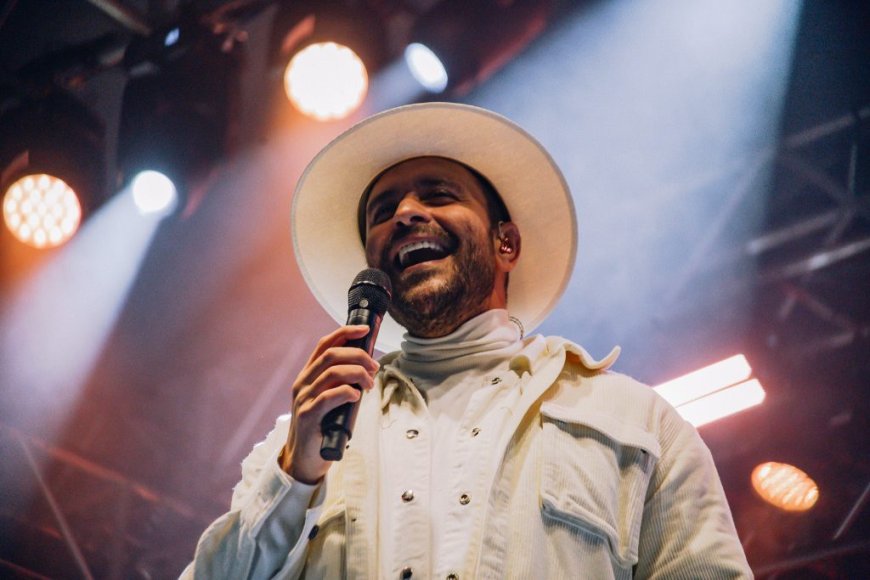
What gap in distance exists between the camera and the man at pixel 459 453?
4.68 ft

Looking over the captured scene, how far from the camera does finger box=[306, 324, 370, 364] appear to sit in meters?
1.41

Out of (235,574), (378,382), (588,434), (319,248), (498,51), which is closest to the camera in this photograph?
(235,574)

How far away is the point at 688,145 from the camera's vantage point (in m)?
3.98

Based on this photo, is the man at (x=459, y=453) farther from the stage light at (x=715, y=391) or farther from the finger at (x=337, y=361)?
the stage light at (x=715, y=391)

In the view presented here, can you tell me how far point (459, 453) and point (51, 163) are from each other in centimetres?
299

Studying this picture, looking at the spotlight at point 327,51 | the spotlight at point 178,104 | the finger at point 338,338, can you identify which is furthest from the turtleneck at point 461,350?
the spotlight at point 178,104

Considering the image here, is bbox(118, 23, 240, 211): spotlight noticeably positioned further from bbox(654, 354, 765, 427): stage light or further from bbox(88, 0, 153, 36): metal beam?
bbox(654, 354, 765, 427): stage light

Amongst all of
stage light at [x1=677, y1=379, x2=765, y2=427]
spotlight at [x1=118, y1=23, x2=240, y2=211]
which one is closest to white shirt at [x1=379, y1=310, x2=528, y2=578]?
spotlight at [x1=118, y1=23, x2=240, y2=211]

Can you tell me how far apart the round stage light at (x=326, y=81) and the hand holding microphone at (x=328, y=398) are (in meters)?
2.38

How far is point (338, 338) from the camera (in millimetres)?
1411

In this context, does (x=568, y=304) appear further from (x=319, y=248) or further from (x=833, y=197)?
(x=319, y=248)

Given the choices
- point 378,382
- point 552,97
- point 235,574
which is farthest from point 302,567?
point 552,97

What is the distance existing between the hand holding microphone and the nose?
633mm

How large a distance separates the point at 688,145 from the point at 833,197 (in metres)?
0.74
